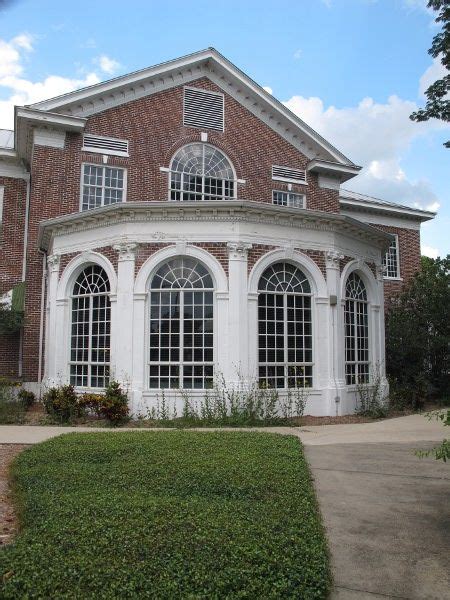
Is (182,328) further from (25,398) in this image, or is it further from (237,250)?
(25,398)

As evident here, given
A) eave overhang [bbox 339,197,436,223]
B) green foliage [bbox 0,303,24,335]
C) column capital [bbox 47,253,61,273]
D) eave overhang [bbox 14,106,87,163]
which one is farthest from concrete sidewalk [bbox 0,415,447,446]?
eave overhang [bbox 339,197,436,223]

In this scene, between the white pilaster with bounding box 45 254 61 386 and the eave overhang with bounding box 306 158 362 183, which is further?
the eave overhang with bounding box 306 158 362 183

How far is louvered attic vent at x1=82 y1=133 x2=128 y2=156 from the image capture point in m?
16.9

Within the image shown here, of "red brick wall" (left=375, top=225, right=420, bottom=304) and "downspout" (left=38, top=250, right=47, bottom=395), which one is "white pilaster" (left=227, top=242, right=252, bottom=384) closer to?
"downspout" (left=38, top=250, right=47, bottom=395)

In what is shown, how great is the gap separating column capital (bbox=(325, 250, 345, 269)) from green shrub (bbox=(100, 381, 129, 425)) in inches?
227

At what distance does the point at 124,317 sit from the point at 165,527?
812cm

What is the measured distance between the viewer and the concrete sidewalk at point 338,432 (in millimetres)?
9727

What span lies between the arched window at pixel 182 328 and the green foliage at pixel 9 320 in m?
5.08

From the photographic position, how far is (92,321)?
1327 centimetres

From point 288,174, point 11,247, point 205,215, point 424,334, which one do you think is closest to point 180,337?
point 205,215

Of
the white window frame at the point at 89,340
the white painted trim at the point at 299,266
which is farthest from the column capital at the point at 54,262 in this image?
the white painted trim at the point at 299,266

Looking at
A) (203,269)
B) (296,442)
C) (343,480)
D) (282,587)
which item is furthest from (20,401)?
(282,587)

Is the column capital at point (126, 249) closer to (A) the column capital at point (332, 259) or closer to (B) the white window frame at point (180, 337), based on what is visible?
(B) the white window frame at point (180, 337)

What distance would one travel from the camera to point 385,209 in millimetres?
23922
